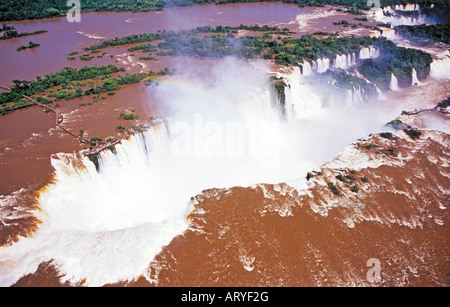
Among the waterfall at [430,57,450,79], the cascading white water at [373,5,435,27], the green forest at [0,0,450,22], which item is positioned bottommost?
the waterfall at [430,57,450,79]

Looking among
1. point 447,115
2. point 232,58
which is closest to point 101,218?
point 232,58

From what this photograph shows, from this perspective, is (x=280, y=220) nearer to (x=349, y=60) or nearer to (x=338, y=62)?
(x=338, y=62)

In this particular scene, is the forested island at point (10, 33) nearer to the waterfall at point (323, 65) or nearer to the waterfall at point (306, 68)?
the waterfall at point (306, 68)

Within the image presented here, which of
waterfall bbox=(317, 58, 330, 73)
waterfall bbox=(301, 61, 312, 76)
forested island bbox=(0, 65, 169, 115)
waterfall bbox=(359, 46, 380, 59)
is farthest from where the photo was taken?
waterfall bbox=(359, 46, 380, 59)

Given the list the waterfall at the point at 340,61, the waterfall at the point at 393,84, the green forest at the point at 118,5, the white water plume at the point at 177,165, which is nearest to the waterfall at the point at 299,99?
the white water plume at the point at 177,165

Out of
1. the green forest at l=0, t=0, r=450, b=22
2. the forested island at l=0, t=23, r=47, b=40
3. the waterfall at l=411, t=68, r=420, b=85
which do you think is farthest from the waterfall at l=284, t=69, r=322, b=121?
the forested island at l=0, t=23, r=47, b=40

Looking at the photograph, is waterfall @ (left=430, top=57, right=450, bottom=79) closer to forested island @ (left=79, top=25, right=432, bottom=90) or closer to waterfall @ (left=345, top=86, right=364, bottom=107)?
forested island @ (left=79, top=25, right=432, bottom=90)

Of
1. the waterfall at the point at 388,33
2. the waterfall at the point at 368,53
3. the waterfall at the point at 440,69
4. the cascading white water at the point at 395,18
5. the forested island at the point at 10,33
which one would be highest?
the cascading white water at the point at 395,18
